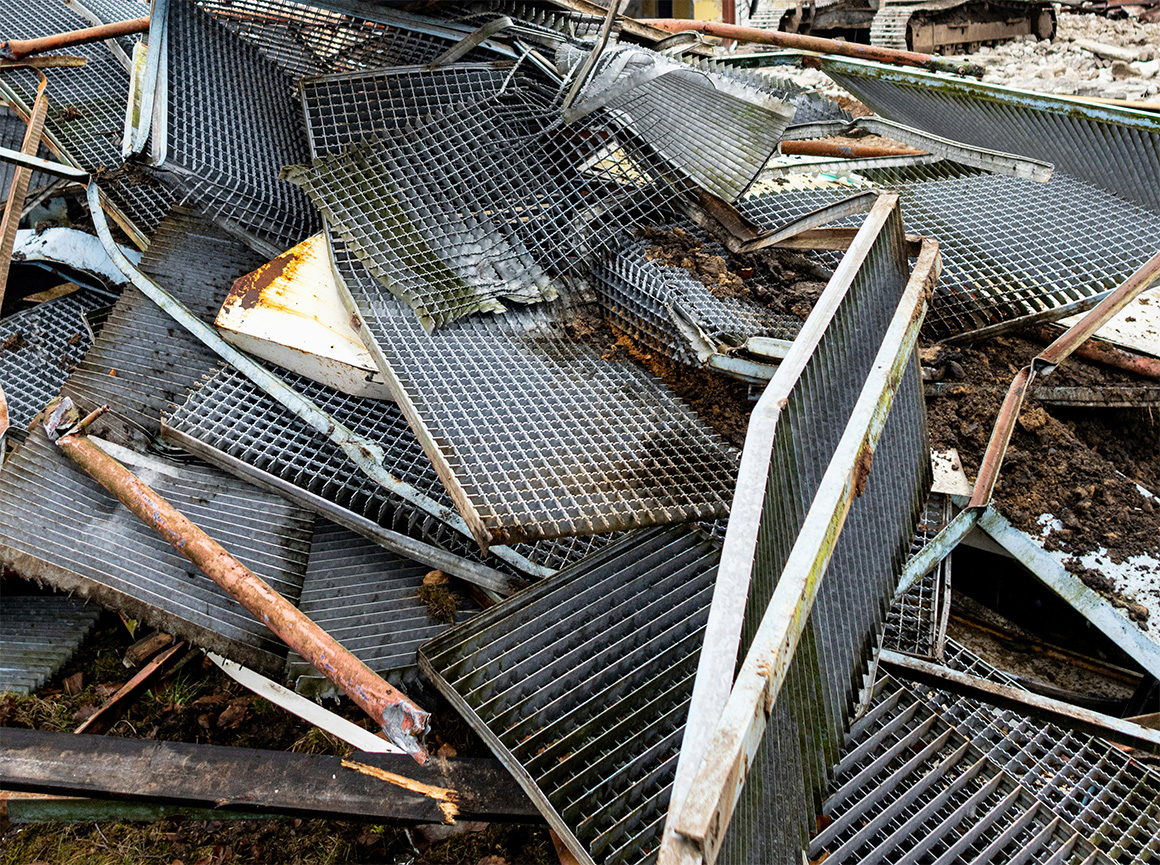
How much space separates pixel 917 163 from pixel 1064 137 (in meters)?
0.55

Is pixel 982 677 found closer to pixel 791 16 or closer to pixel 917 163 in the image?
pixel 917 163

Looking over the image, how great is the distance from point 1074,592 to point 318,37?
11.4 ft

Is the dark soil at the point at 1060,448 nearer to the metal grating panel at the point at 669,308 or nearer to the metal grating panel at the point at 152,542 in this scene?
the metal grating panel at the point at 669,308

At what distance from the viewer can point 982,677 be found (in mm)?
2260

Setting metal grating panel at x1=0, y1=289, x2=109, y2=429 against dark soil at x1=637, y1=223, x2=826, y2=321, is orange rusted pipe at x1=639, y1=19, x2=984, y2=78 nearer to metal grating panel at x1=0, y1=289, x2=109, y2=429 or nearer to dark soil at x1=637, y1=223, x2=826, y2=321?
dark soil at x1=637, y1=223, x2=826, y2=321

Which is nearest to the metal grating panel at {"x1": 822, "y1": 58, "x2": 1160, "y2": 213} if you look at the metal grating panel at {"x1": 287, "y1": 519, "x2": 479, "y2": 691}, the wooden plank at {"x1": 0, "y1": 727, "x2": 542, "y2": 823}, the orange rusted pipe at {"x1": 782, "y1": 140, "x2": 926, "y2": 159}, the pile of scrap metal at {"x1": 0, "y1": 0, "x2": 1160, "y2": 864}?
the pile of scrap metal at {"x1": 0, "y1": 0, "x2": 1160, "y2": 864}

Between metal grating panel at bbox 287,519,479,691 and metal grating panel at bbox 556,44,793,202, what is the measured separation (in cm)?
164

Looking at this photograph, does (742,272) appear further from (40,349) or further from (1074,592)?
(40,349)

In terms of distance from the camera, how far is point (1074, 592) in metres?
2.33

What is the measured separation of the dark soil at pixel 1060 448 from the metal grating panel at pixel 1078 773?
569 mm

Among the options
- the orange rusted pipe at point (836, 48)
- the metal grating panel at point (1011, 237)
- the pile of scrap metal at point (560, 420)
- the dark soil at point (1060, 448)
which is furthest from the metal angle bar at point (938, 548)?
the orange rusted pipe at point (836, 48)

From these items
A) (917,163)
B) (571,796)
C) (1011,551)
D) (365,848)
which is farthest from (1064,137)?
(365,848)

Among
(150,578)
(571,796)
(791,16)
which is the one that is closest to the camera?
(571,796)

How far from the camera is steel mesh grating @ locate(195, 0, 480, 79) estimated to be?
331 centimetres
